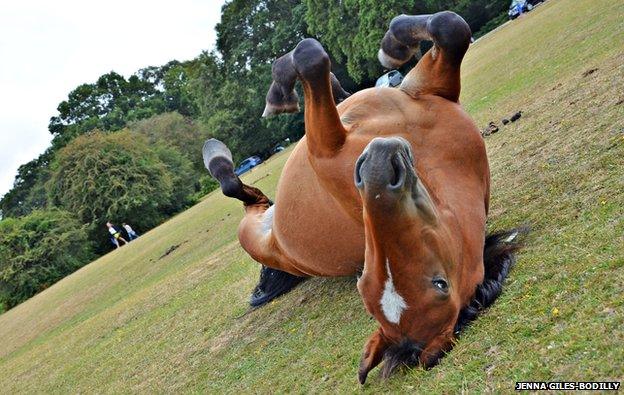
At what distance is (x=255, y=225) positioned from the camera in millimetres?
6086

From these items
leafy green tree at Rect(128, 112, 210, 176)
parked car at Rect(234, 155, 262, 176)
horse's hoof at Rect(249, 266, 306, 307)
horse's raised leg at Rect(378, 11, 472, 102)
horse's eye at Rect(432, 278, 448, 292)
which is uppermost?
leafy green tree at Rect(128, 112, 210, 176)

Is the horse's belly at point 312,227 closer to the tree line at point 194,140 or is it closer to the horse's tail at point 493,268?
the horse's tail at point 493,268

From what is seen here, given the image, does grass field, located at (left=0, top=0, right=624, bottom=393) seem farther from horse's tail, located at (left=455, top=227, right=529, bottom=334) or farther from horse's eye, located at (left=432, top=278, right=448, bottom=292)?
horse's eye, located at (left=432, top=278, right=448, bottom=292)

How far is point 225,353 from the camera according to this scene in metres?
5.93

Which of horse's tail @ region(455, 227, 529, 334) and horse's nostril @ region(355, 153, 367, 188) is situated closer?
horse's nostril @ region(355, 153, 367, 188)

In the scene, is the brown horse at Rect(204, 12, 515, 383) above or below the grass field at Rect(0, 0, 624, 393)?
above

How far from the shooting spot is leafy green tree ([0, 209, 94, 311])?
126ft

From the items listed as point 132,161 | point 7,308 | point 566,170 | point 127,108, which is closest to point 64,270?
point 7,308

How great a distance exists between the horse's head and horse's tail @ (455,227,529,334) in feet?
0.76

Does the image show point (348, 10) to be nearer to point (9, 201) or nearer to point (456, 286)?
point (456, 286)

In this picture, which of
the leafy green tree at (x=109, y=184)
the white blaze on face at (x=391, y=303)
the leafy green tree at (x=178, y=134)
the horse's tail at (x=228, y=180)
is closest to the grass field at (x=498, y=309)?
the white blaze on face at (x=391, y=303)

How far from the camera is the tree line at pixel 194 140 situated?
4031cm

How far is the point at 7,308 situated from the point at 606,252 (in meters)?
40.2

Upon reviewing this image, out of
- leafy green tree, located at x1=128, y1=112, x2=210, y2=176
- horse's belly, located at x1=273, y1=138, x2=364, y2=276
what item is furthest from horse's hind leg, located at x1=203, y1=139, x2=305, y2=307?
leafy green tree, located at x1=128, y1=112, x2=210, y2=176
